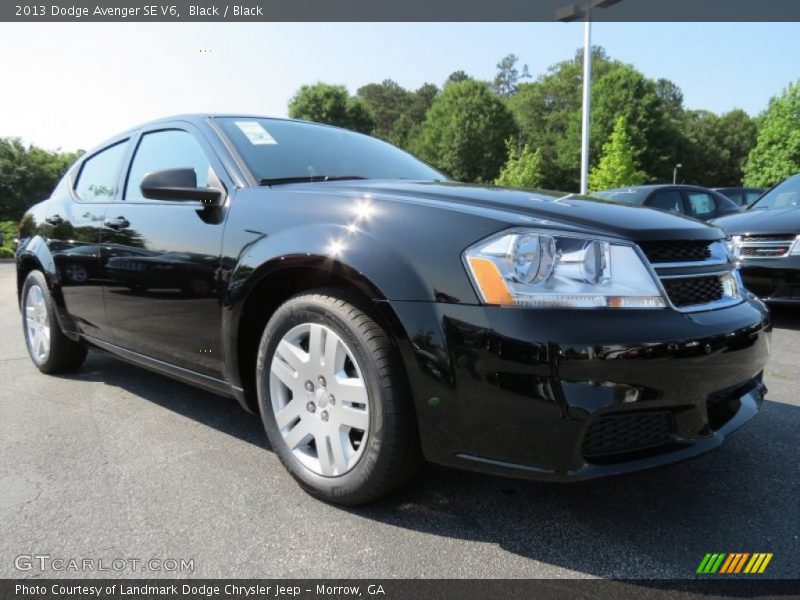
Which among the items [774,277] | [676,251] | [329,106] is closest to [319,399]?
[676,251]

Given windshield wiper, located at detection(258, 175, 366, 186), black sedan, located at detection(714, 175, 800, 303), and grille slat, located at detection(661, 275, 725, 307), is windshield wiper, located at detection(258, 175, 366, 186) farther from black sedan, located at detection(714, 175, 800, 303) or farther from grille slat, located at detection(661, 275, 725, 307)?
black sedan, located at detection(714, 175, 800, 303)

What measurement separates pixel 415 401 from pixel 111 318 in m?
2.07

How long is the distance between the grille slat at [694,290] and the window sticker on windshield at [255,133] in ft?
6.18

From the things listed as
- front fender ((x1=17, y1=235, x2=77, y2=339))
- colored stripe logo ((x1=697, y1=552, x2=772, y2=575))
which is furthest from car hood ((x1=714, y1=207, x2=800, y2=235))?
front fender ((x1=17, y1=235, x2=77, y2=339))

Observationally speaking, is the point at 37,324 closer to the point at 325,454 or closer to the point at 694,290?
the point at 325,454

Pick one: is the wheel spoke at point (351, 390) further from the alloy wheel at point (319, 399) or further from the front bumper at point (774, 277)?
the front bumper at point (774, 277)

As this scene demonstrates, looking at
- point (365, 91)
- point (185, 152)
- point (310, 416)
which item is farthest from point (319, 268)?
point (365, 91)

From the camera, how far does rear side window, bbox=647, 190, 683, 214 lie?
7840 millimetres

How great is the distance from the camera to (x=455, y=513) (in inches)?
81.7

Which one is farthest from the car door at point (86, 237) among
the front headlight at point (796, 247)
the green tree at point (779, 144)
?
the green tree at point (779, 144)

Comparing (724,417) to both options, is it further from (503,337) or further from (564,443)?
(503,337)

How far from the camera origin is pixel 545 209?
6.48 ft

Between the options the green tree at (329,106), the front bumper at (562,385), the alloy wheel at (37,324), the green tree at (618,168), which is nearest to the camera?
the front bumper at (562,385)

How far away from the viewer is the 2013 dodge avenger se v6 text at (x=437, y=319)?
167 centimetres
